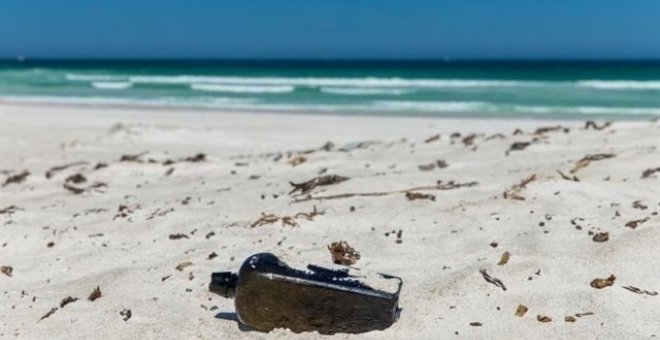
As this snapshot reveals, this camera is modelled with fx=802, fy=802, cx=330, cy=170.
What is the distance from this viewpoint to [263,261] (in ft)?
9.37

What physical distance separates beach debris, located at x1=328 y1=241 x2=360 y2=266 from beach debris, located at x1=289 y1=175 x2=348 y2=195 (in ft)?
4.40

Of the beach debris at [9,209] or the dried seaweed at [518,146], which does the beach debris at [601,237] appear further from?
the beach debris at [9,209]

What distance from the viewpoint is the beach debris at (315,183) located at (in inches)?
201

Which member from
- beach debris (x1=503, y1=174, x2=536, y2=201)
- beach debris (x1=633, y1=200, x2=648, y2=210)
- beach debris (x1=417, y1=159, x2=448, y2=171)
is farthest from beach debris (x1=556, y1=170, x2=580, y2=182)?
beach debris (x1=417, y1=159, x2=448, y2=171)

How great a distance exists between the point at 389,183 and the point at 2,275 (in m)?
2.37

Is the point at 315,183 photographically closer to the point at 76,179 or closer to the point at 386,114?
the point at 76,179

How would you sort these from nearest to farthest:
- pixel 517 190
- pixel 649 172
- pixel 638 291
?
1. pixel 638 291
2. pixel 517 190
3. pixel 649 172

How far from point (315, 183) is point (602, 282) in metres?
2.42

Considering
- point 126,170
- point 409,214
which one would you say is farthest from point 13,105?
point 409,214

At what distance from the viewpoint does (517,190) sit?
462cm

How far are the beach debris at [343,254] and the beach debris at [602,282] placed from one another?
104 centimetres

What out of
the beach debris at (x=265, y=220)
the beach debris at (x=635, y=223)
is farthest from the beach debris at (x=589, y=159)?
the beach debris at (x=265, y=220)

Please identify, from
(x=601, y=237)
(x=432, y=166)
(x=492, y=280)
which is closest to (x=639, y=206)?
(x=601, y=237)

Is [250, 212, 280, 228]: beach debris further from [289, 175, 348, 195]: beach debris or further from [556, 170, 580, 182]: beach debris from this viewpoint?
[556, 170, 580, 182]: beach debris
